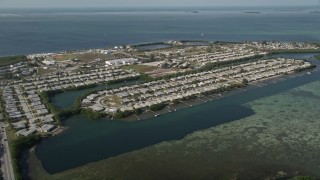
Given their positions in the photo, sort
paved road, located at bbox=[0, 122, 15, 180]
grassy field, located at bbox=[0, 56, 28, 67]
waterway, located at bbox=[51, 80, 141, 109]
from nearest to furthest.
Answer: paved road, located at bbox=[0, 122, 15, 180], waterway, located at bbox=[51, 80, 141, 109], grassy field, located at bbox=[0, 56, 28, 67]

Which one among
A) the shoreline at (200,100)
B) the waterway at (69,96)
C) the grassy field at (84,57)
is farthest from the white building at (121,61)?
the shoreline at (200,100)

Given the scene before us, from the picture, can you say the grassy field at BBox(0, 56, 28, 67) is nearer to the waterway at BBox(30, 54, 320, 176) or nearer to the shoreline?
the waterway at BBox(30, 54, 320, 176)

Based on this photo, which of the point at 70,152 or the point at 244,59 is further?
Result: the point at 244,59

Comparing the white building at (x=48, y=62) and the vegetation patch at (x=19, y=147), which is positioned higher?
the white building at (x=48, y=62)

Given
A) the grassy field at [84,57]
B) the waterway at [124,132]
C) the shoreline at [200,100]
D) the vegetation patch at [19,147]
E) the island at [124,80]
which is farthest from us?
the grassy field at [84,57]

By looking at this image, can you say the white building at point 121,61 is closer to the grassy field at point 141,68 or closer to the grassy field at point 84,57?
the grassy field at point 141,68

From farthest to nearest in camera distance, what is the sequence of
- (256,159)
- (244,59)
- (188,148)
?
Result: 1. (244,59)
2. (188,148)
3. (256,159)

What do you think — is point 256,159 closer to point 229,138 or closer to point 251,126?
point 229,138

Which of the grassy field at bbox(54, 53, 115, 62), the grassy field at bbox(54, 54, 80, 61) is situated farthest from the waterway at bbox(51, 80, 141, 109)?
the grassy field at bbox(54, 54, 80, 61)

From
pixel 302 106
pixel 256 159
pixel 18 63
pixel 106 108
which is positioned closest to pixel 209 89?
pixel 302 106
